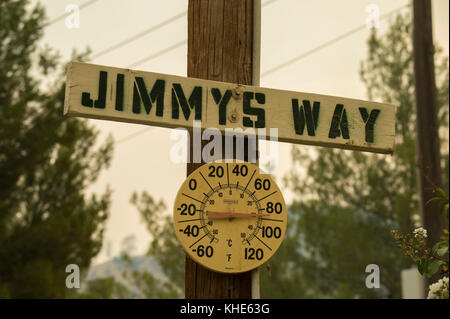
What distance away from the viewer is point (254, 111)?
3.28 metres

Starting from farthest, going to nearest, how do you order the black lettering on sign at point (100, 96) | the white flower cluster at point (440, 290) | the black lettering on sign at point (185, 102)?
the black lettering on sign at point (185, 102), the black lettering on sign at point (100, 96), the white flower cluster at point (440, 290)

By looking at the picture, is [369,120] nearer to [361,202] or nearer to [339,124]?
[339,124]

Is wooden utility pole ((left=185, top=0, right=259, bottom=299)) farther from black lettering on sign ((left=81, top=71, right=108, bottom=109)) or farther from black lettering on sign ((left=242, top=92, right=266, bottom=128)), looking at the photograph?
black lettering on sign ((left=81, top=71, right=108, bottom=109))

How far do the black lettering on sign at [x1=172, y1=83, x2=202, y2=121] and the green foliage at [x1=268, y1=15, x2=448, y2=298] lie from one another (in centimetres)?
1318

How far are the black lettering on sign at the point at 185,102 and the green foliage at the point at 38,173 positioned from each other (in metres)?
10.1

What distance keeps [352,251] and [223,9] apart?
46.0ft

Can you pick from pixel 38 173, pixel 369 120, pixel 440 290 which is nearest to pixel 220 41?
pixel 369 120

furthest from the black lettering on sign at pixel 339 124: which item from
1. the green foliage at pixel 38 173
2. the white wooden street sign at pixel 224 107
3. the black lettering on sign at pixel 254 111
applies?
the green foliage at pixel 38 173

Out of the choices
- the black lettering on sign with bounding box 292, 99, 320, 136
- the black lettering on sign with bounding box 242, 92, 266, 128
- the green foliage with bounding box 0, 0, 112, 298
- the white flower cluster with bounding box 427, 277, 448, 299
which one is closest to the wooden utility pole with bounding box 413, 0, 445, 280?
the black lettering on sign with bounding box 292, 99, 320, 136

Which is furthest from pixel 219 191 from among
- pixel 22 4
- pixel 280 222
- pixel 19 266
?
pixel 22 4

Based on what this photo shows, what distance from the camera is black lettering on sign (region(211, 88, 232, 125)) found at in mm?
3229

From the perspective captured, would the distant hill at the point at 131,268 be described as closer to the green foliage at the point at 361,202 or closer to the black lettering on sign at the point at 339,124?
the green foliage at the point at 361,202

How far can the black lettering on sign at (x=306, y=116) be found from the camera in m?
3.32

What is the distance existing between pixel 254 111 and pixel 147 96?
47 centimetres
